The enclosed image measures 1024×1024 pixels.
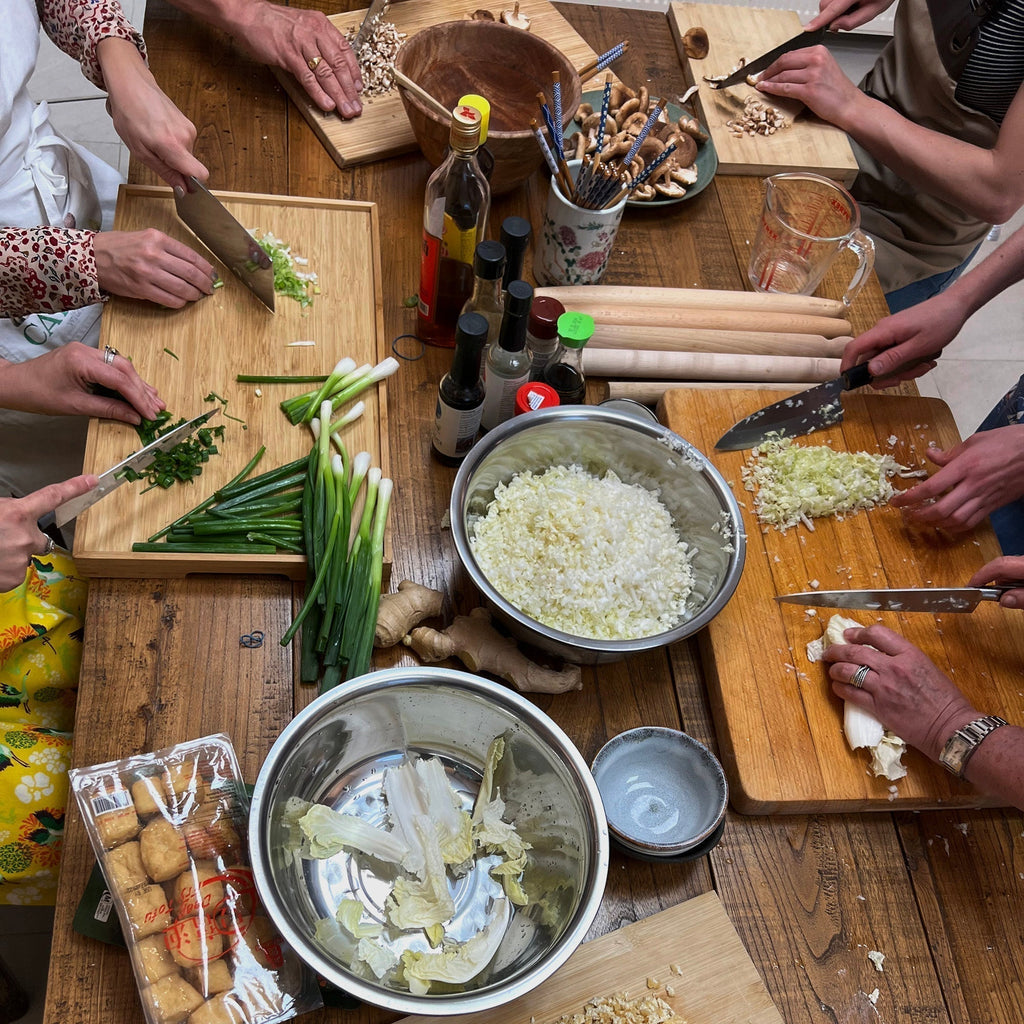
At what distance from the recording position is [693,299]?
1.98 meters

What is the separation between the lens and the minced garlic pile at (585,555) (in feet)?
4.90

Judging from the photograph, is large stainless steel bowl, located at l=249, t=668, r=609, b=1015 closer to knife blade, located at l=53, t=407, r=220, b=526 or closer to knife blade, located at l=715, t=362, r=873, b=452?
knife blade, located at l=53, t=407, r=220, b=526

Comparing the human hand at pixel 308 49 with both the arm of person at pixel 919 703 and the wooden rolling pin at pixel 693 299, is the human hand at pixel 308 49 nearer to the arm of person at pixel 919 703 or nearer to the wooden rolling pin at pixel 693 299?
the wooden rolling pin at pixel 693 299

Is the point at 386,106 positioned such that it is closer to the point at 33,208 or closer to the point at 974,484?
the point at 33,208

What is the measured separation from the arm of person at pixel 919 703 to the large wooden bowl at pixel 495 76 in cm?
123

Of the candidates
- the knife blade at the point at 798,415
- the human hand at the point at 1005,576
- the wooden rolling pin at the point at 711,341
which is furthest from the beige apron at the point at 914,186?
the human hand at the point at 1005,576

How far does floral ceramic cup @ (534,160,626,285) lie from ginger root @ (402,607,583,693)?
2.83 feet

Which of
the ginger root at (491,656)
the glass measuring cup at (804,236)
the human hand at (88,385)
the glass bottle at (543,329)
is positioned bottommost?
the ginger root at (491,656)

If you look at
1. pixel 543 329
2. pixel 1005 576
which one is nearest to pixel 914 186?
pixel 1005 576

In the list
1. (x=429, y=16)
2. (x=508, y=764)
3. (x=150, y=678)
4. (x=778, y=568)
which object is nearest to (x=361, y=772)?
(x=508, y=764)

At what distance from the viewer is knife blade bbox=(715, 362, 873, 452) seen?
1.83 meters

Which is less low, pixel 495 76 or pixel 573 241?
pixel 495 76

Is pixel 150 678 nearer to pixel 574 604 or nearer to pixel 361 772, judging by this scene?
pixel 361 772

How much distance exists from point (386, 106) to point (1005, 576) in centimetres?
175
